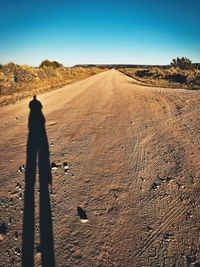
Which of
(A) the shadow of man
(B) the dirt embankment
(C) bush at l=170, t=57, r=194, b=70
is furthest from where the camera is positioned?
(C) bush at l=170, t=57, r=194, b=70

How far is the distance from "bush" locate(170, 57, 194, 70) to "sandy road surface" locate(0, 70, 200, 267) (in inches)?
1344

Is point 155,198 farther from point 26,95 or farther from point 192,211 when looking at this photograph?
point 26,95

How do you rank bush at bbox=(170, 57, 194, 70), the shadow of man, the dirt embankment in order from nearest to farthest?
the shadow of man
the dirt embankment
bush at bbox=(170, 57, 194, 70)

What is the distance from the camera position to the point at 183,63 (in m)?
38.9

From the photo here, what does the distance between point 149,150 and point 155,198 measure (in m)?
1.86

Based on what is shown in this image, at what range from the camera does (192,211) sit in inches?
137

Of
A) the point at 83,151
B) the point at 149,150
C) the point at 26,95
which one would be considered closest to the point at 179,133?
the point at 149,150

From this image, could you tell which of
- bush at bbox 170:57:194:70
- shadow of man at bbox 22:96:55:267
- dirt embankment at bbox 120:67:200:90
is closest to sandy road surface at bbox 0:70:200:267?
shadow of man at bbox 22:96:55:267

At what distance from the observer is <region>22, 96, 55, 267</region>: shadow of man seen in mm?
2771

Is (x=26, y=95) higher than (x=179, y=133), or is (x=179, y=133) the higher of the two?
(x=26, y=95)

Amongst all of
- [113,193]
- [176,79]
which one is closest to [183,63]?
[176,79]

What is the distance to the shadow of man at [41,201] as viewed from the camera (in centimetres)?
277

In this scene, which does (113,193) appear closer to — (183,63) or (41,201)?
(41,201)

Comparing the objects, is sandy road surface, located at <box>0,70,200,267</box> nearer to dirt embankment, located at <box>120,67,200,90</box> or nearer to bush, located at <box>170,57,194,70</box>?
dirt embankment, located at <box>120,67,200,90</box>
